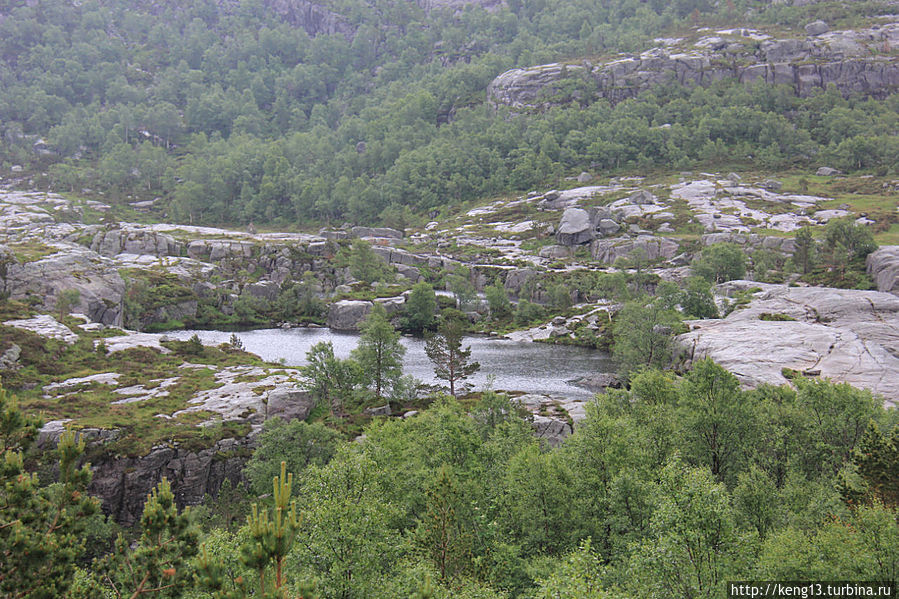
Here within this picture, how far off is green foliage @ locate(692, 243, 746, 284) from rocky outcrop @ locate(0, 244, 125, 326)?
480 feet

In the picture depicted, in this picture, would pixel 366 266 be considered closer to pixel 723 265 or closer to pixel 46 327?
pixel 46 327

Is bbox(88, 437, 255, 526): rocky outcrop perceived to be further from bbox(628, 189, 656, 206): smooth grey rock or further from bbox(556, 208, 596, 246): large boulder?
bbox(628, 189, 656, 206): smooth grey rock

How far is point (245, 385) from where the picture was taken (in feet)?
246

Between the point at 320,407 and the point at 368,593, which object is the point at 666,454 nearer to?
the point at 368,593

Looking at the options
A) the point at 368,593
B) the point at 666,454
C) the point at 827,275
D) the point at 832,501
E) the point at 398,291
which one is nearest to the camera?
the point at 368,593

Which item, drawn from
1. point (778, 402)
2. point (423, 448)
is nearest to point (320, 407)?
point (423, 448)

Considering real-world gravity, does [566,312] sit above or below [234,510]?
below

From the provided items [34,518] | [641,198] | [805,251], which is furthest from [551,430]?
[641,198]

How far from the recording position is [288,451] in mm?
53812

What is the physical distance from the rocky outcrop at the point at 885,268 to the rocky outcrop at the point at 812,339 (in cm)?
1950

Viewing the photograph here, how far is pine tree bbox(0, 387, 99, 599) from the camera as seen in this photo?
1538 cm

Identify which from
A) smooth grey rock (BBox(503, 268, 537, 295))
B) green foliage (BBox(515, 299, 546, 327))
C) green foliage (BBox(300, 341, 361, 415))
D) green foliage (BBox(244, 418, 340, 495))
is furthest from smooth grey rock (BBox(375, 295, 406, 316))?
green foliage (BBox(244, 418, 340, 495))

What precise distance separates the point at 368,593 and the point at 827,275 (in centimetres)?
13822

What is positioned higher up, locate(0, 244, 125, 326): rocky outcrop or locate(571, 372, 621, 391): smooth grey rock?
locate(0, 244, 125, 326): rocky outcrop
